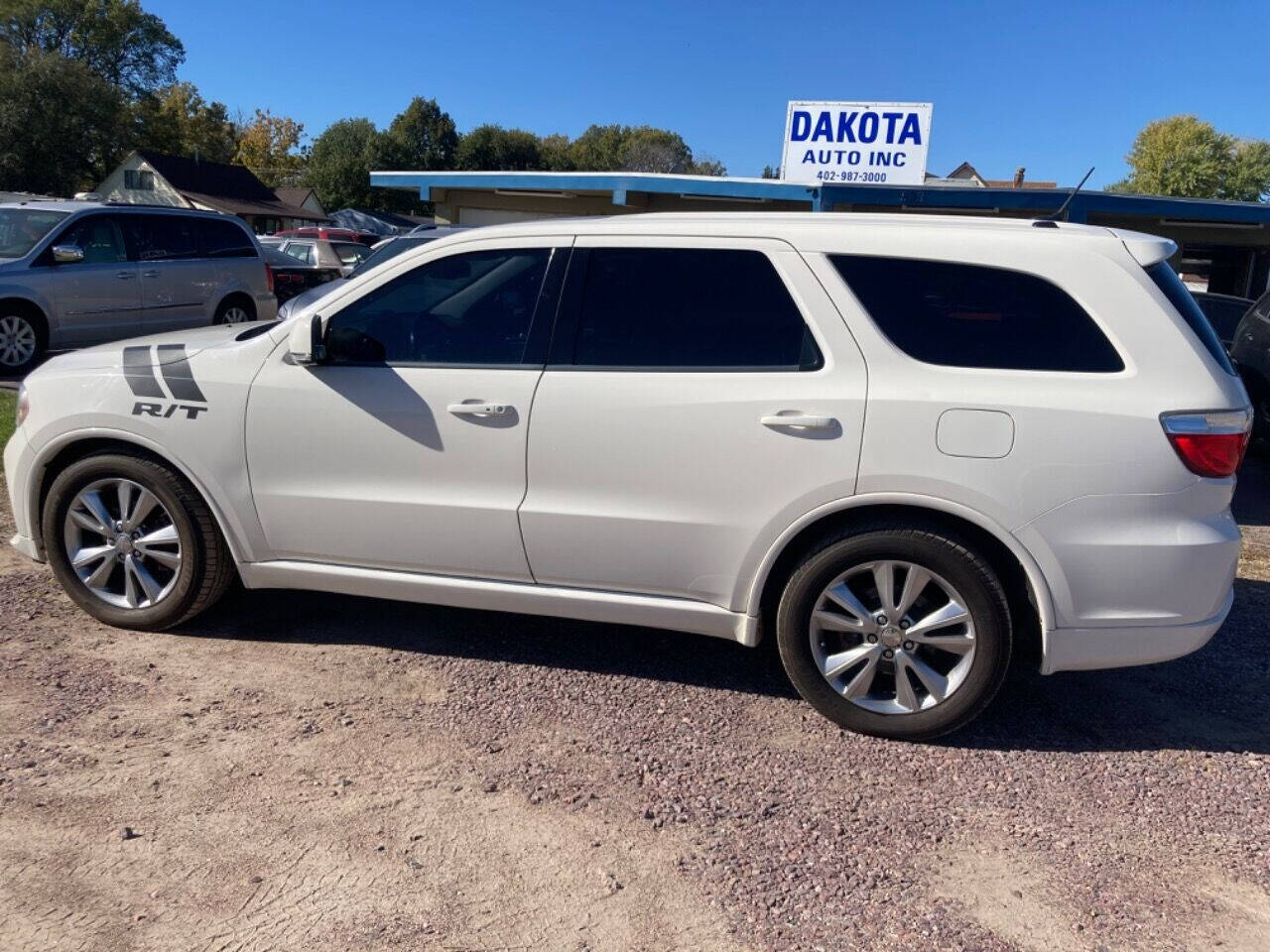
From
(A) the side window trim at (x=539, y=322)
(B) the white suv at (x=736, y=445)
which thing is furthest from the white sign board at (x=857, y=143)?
(A) the side window trim at (x=539, y=322)

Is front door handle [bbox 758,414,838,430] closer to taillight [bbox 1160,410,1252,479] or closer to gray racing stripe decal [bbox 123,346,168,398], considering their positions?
taillight [bbox 1160,410,1252,479]

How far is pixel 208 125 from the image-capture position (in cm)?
7506

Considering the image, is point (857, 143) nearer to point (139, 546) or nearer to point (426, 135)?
point (139, 546)

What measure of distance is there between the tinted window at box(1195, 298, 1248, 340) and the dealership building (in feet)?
2.43

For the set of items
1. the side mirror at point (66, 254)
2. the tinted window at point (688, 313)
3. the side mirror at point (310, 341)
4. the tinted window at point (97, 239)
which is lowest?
the side mirror at point (310, 341)

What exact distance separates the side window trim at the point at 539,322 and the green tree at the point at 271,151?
88.5 meters

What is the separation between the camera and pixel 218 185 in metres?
59.5

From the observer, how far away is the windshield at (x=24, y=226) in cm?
1067

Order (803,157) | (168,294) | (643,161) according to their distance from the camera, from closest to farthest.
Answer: (168,294)
(803,157)
(643,161)

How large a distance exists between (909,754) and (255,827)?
2200 mm

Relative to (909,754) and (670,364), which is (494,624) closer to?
(670,364)

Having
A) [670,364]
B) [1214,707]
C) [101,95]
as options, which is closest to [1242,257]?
[1214,707]

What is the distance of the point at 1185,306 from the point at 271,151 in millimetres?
93001

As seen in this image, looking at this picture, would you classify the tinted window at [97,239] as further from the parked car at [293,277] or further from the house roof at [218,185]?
the house roof at [218,185]
